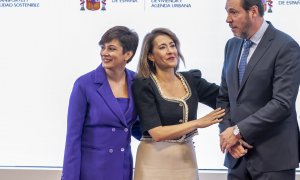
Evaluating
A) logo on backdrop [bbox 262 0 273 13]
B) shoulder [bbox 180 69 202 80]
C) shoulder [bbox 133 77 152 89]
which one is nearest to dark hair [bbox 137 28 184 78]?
shoulder [bbox 133 77 152 89]

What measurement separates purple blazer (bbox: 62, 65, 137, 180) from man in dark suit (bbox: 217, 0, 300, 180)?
22.2 inches

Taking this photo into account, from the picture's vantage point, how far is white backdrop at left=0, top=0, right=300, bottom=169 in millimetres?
3408

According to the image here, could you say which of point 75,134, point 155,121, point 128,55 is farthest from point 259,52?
point 75,134

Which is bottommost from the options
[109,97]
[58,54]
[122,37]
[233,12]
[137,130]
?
[137,130]

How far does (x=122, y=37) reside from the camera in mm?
2814

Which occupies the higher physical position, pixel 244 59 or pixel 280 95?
pixel 244 59

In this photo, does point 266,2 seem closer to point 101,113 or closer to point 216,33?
point 216,33

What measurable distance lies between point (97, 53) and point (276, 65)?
141cm

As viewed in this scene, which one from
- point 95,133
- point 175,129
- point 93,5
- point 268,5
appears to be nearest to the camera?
point 175,129

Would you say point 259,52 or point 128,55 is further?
point 128,55

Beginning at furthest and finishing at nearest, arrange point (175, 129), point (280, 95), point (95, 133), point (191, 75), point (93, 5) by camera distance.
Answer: point (93, 5) → point (191, 75) → point (95, 133) → point (175, 129) → point (280, 95)

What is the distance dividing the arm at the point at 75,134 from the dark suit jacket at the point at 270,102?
30.4 inches

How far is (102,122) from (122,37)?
1.54ft

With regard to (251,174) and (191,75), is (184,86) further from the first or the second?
(251,174)
